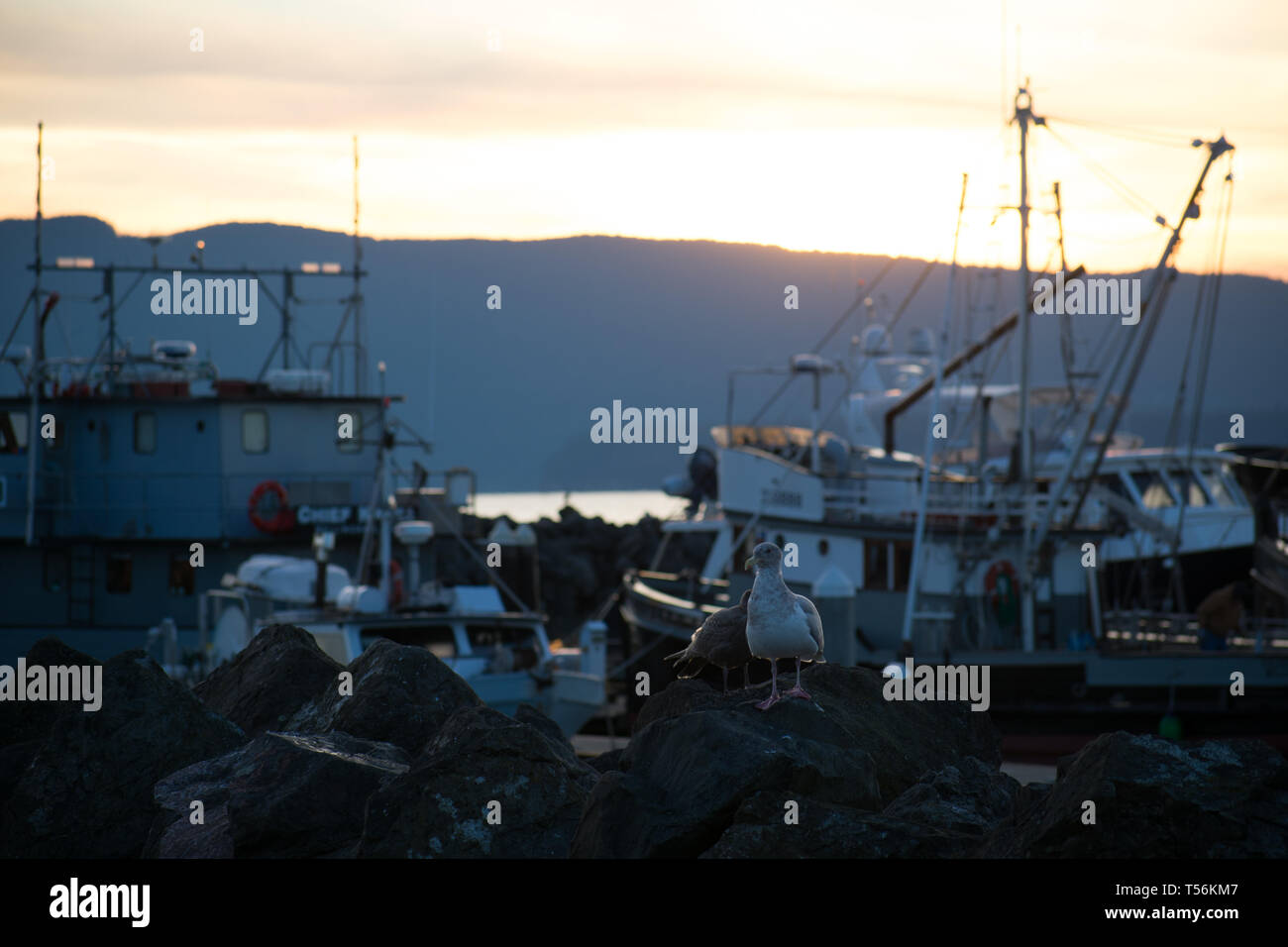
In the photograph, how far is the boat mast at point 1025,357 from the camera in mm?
23516

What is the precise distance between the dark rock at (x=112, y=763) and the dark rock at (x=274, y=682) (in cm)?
94

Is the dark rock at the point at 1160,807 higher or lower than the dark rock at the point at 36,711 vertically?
higher

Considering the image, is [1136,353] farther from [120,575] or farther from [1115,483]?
[120,575]

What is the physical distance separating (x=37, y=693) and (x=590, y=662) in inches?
595

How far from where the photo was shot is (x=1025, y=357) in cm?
2377

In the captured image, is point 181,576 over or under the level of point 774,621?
under

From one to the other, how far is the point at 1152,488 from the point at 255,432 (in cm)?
2029

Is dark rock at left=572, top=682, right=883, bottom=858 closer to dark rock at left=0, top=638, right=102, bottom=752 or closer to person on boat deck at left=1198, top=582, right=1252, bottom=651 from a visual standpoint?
dark rock at left=0, top=638, right=102, bottom=752

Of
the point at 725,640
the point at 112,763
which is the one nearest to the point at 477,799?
the point at 725,640

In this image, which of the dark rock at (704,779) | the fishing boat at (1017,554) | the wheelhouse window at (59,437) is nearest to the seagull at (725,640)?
the dark rock at (704,779)

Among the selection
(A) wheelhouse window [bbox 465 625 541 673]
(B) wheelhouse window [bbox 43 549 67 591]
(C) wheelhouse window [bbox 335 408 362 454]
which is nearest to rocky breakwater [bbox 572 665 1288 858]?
(A) wheelhouse window [bbox 465 625 541 673]

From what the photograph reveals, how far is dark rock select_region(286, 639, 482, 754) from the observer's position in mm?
9031

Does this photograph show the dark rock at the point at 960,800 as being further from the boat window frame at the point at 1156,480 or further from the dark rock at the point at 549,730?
the boat window frame at the point at 1156,480
